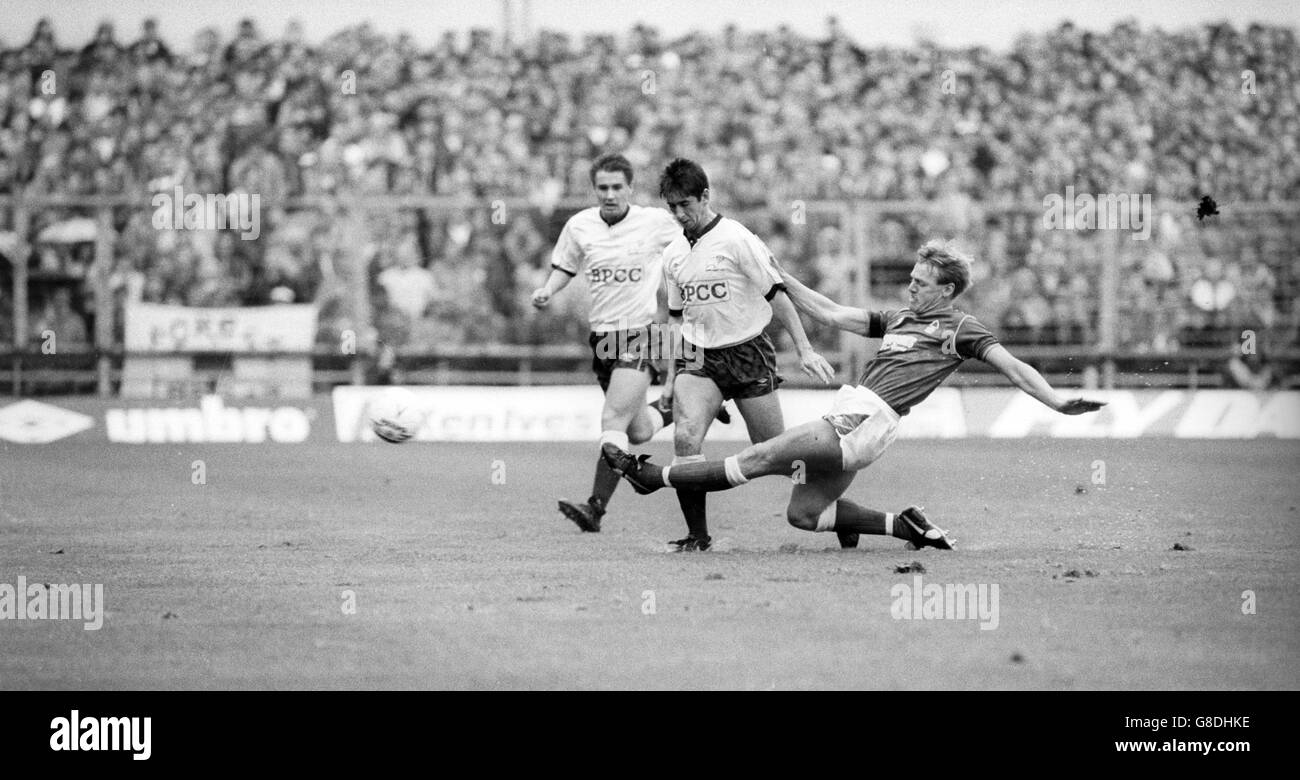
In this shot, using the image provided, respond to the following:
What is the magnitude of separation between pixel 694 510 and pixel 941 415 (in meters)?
11.4

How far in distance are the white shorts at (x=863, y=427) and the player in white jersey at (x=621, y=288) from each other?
6.19 ft

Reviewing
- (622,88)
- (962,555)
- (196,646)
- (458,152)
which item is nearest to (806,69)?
(622,88)

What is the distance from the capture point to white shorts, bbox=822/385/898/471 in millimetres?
9695

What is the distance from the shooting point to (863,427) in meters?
9.70

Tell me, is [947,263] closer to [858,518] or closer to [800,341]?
[800,341]

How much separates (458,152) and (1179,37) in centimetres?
884

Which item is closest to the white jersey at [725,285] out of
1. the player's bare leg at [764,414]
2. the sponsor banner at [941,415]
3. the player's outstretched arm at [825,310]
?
the player's outstretched arm at [825,310]

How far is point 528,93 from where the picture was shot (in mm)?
22453

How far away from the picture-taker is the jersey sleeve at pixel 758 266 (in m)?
10.0

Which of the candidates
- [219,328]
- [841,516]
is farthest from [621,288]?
[219,328]

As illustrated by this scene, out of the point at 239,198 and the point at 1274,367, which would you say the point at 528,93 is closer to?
the point at 239,198

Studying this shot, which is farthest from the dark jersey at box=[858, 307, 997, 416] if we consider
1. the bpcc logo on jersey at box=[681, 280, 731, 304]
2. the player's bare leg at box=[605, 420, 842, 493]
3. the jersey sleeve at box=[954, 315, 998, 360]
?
the bpcc logo on jersey at box=[681, 280, 731, 304]

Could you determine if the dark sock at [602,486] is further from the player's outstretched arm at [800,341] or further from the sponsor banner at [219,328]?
the sponsor banner at [219,328]

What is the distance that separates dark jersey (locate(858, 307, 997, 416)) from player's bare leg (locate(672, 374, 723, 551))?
90 centimetres
